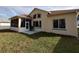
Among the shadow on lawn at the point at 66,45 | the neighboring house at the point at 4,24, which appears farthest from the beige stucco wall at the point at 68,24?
the neighboring house at the point at 4,24

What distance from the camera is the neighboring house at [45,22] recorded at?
3.02 m

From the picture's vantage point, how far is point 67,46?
2.86 metres

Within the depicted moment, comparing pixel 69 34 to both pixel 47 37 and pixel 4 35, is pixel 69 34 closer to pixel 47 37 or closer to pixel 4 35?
pixel 47 37

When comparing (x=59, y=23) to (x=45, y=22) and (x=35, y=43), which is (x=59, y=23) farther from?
(x=35, y=43)

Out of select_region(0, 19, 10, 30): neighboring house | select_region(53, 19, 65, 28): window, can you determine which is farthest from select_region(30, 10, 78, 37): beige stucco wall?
select_region(0, 19, 10, 30): neighboring house

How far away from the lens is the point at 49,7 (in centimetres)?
302

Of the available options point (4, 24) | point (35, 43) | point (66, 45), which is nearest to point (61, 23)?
point (66, 45)

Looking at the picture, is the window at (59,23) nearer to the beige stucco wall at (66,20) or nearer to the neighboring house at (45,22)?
the neighboring house at (45,22)

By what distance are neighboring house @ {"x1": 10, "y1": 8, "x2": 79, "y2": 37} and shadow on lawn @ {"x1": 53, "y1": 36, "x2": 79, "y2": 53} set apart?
6.1 inches

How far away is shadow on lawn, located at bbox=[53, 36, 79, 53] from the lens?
2.83m

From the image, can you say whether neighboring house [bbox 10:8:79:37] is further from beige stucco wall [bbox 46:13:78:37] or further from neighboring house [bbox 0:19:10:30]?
neighboring house [bbox 0:19:10:30]

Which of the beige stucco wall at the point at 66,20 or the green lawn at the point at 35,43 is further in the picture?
the beige stucco wall at the point at 66,20

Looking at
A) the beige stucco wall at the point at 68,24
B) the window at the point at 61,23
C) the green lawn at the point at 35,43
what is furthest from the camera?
the window at the point at 61,23

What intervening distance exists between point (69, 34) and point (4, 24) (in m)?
1.49
